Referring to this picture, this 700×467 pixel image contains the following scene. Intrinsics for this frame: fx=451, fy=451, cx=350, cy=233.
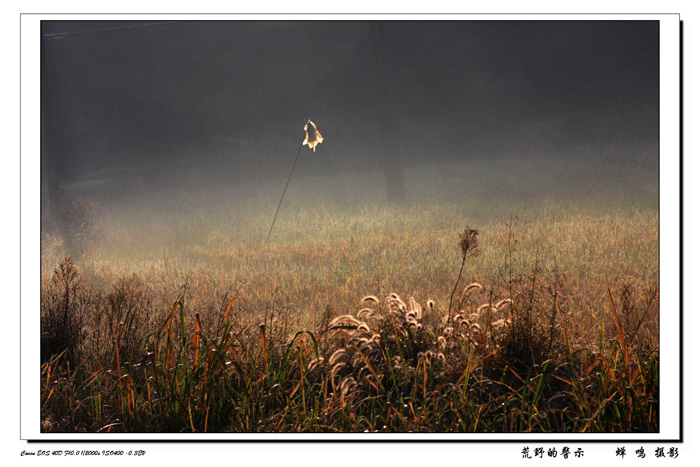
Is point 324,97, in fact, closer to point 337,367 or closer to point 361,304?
point 361,304

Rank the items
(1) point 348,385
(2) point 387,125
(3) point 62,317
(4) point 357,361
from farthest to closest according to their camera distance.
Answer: (2) point 387,125, (3) point 62,317, (4) point 357,361, (1) point 348,385

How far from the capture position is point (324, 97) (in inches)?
142

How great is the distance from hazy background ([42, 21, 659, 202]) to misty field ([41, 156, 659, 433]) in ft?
0.55

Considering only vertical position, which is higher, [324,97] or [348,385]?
[324,97]

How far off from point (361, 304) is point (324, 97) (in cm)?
181

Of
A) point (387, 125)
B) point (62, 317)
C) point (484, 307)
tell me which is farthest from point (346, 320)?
point (387, 125)

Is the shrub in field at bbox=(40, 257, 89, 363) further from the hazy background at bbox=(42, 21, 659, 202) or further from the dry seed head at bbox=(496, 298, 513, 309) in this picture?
the dry seed head at bbox=(496, 298, 513, 309)

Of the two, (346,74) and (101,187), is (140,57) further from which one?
(346,74)

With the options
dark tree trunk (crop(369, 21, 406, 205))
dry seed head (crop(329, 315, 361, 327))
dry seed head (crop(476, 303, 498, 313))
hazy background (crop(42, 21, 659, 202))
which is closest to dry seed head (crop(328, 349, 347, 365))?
dry seed head (crop(329, 315, 361, 327))

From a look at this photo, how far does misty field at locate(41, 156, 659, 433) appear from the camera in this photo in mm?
2020

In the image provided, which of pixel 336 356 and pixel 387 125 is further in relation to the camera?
pixel 387 125

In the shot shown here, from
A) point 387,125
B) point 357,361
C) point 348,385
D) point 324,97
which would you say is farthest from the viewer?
point 387,125

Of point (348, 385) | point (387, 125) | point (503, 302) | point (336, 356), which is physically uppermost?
point (387, 125)

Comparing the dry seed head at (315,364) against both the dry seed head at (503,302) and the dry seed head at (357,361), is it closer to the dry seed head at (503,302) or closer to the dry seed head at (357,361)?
the dry seed head at (357,361)
